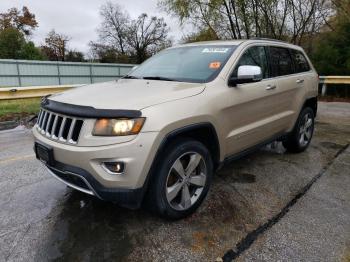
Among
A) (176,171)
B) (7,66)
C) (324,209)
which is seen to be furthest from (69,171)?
(7,66)

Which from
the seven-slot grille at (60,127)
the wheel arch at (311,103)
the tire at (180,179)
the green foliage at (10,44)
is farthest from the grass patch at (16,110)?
the green foliage at (10,44)

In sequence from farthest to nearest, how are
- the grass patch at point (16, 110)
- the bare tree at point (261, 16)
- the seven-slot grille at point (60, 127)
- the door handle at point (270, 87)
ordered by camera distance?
the bare tree at point (261, 16), the grass patch at point (16, 110), the door handle at point (270, 87), the seven-slot grille at point (60, 127)

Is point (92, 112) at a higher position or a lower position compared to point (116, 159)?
higher

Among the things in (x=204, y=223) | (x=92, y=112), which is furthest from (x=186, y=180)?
(x=92, y=112)

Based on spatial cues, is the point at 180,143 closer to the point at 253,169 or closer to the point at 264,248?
the point at 264,248

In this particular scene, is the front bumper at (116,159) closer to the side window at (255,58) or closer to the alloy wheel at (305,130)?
the side window at (255,58)

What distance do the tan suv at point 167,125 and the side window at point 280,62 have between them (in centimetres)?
4

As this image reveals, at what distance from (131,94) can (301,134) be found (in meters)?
3.46

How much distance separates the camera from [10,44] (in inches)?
1321

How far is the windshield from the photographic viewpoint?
11.9 ft

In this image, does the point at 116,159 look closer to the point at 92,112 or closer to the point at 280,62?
the point at 92,112

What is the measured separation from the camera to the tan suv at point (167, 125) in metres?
2.64

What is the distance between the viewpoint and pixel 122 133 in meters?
2.62

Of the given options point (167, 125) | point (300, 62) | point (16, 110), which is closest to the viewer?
point (167, 125)
